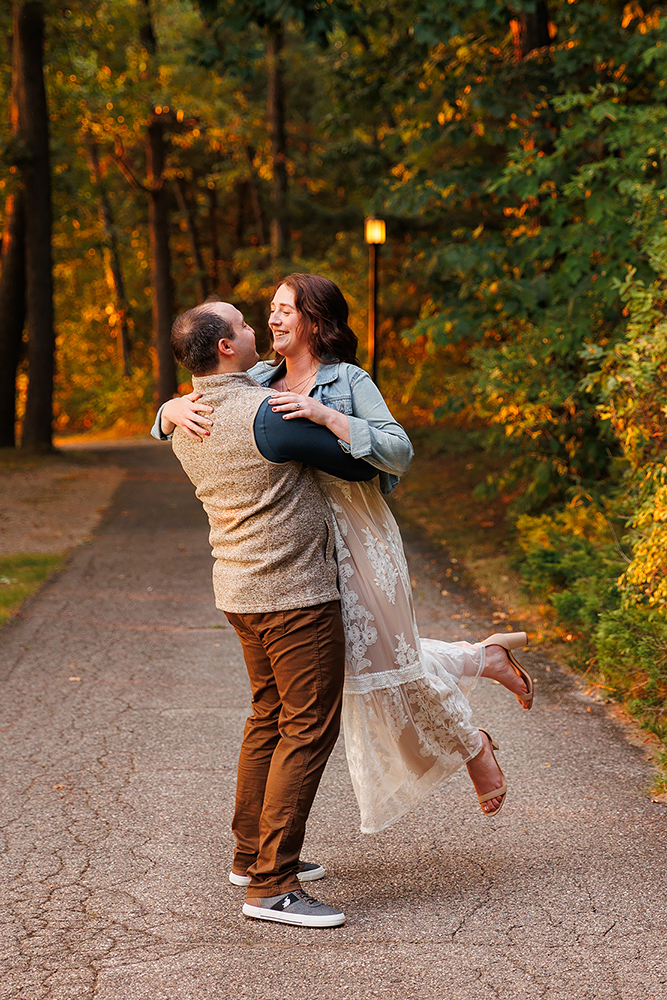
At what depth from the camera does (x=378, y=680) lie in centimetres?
341

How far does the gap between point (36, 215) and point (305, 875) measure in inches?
681

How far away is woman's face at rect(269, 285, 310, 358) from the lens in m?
3.21

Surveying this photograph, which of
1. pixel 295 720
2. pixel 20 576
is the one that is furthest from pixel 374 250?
pixel 295 720

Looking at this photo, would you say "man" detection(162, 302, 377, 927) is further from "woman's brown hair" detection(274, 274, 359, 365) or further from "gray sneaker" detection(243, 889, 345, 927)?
"woman's brown hair" detection(274, 274, 359, 365)

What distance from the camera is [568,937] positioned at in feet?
10.3

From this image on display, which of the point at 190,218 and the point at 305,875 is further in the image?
the point at 190,218

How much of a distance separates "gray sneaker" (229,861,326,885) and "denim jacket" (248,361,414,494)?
58.4 inches

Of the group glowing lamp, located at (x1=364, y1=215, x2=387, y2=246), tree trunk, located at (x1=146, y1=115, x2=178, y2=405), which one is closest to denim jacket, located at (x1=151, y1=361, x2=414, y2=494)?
glowing lamp, located at (x1=364, y1=215, x2=387, y2=246)

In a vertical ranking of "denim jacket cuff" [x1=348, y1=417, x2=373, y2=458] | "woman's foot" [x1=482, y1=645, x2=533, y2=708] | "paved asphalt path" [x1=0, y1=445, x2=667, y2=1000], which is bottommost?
"paved asphalt path" [x1=0, y1=445, x2=667, y2=1000]

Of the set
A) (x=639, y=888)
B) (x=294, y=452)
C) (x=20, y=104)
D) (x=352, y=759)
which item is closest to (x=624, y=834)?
(x=639, y=888)

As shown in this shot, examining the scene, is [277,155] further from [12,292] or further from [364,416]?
[364,416]

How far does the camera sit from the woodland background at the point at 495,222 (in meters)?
5.97

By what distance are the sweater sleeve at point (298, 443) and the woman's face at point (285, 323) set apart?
268mm

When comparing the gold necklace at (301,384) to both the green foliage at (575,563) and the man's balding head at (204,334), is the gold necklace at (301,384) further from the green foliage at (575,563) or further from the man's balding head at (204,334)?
the green foliage at (575,563)
